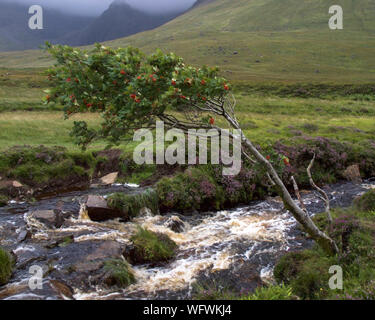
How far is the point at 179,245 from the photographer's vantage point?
16.8 metres

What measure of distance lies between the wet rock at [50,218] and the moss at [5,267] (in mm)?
4627

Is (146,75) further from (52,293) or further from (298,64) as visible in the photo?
(298,64)

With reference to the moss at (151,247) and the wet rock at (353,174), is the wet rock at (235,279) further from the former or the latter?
the wet rock at (353,174)

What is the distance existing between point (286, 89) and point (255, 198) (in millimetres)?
60536

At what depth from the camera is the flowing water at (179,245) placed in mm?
12633

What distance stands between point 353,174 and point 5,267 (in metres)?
27.7

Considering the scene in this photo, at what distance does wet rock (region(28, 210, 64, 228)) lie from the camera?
18031 millimetres

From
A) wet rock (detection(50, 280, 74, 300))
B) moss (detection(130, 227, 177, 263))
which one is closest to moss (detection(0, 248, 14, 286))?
wet rock (detection(50, 280, 74, 300))

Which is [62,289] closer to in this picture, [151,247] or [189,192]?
[151,247]

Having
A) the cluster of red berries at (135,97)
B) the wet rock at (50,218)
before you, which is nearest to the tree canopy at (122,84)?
the cluster of red berries at (135,97)

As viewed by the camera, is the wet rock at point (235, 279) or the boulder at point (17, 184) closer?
the wet rock at point (235, 279)

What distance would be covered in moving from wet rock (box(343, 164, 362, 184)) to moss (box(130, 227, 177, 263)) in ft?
64.4

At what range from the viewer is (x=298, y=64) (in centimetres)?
15288

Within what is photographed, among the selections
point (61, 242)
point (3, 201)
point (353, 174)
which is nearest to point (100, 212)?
point (61, 242)
